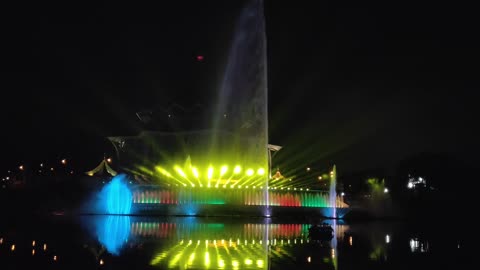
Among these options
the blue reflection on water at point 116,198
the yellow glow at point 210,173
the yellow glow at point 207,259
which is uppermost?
the yellow glow at point 210,173

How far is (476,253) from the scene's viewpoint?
1919cm

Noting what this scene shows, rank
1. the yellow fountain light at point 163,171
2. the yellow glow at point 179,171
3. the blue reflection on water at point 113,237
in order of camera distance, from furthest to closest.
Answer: the yellow fountain light at point 163,171, the yellow glow at point 179,171, the blue reflection on water at point 113,237

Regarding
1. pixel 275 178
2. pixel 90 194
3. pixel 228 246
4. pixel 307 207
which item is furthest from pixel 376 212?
pixel 228 246

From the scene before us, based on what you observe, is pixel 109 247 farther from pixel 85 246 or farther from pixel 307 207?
pixel 307 207

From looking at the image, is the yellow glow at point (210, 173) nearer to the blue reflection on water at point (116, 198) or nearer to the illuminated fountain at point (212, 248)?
the blue reflection on water at point (116, 198)

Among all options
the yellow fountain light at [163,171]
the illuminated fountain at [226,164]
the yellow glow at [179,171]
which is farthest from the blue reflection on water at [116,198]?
the yellow fountain light at [163,171]

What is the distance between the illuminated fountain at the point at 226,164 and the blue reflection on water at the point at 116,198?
664 mm

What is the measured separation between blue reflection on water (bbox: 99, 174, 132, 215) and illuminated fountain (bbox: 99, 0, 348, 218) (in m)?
0.66

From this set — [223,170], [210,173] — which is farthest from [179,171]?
[223,170]

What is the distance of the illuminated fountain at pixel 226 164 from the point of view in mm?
38875

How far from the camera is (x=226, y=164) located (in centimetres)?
5956

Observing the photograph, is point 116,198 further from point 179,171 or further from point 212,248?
point 212,248

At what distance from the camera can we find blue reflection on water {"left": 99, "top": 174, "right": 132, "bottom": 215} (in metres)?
39.1

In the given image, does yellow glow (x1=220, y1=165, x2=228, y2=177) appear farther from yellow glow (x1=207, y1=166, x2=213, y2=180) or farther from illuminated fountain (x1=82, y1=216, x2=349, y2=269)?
illuminated fountain (x1=82, y1=216, x2=349, y2=269)
